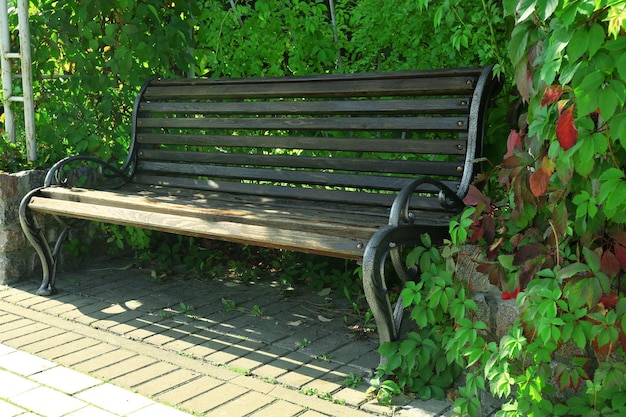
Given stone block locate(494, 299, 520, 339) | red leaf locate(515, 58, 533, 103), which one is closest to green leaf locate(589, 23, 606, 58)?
red leaf locate(515, 58, 533, 103)

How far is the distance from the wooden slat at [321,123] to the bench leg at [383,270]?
0.76 meters

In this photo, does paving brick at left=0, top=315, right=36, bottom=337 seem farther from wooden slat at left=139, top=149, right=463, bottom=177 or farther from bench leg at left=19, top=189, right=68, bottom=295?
→ wooden slat at left=139, top=149, right=463, bottom=177

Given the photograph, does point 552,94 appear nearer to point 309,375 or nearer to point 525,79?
point 525,79

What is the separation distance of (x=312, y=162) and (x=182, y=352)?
1284 millimetres

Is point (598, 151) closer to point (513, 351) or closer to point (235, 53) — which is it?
point (513, 351)

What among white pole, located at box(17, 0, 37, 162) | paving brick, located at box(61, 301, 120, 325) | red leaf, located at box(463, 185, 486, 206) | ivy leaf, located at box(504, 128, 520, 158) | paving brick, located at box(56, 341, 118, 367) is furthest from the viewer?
white pole, located at box(17, 0, 37, 162)

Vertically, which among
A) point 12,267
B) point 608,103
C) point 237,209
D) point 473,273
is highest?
point 608,103

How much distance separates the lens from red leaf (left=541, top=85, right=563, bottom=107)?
255cm

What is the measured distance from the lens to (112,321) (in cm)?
427

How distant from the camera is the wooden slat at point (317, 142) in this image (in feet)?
12.8

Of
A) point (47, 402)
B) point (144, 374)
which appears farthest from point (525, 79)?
point (47, 402)

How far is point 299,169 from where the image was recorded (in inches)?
187

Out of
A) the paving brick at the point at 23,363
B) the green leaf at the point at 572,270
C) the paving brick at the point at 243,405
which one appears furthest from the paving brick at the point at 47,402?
the green leaf at the point at 572,270

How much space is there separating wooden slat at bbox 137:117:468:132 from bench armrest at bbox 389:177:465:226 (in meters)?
0.41
